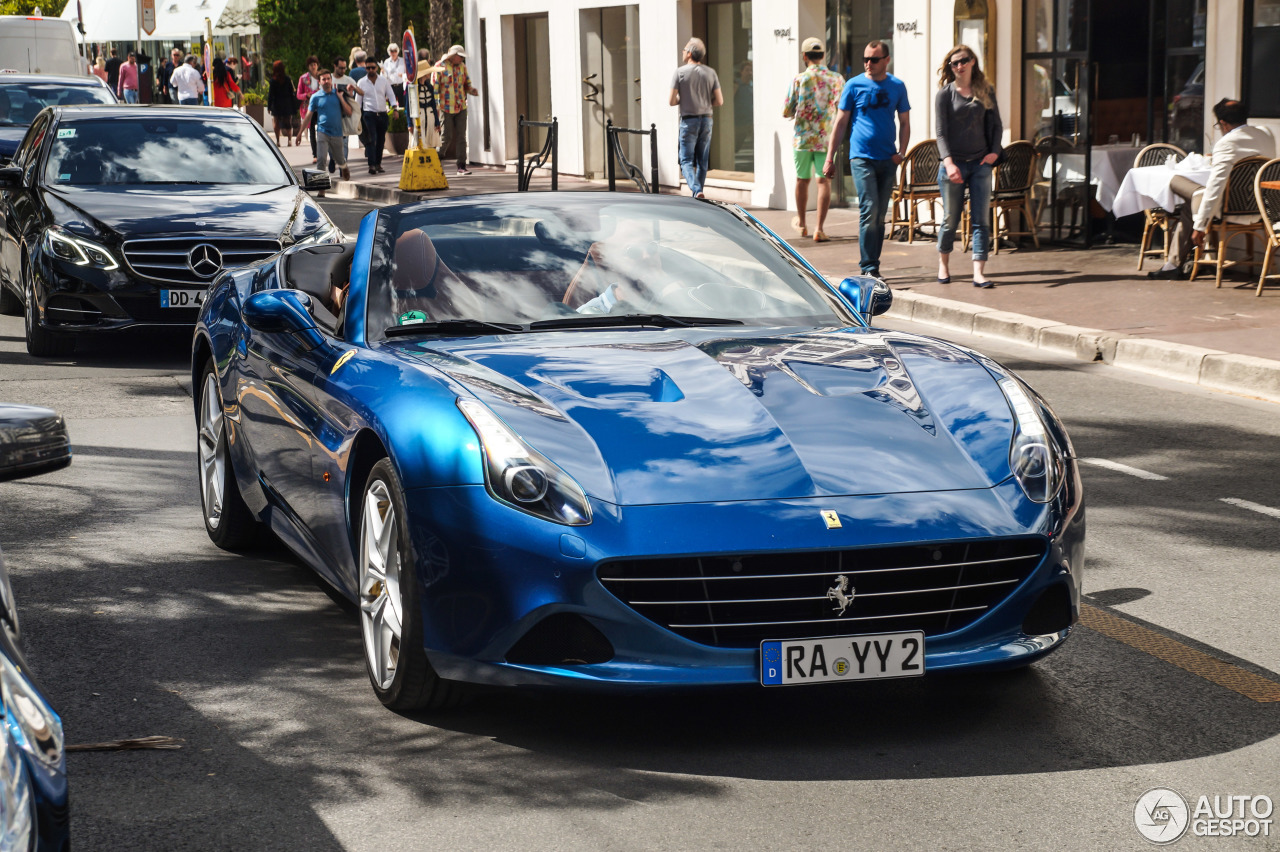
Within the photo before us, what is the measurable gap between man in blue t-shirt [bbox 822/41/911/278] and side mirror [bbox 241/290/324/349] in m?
9.49

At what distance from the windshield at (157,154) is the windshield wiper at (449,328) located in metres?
7.84

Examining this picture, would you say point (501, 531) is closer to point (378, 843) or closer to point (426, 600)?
point (426, 600)

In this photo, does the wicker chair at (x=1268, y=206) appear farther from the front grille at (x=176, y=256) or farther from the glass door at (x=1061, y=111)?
the front grille at (x=176, y=256)

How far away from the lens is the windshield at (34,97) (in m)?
19.1

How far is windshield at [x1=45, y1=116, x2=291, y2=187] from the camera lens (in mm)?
12445

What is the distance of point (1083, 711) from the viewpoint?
4.48 m

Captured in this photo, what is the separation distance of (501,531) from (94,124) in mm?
10013

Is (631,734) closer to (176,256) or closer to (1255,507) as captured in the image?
(1255,507)

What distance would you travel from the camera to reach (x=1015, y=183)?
16.4 m

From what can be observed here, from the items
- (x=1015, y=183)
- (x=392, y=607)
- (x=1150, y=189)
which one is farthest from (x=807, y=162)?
(x=392, y=607)

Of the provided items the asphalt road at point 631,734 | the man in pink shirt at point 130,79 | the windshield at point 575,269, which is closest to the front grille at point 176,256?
the asphalt road at point 631,734

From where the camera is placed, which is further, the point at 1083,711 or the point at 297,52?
the point at 297,52

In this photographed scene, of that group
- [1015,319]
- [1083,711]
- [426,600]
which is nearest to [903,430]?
[1083,711]

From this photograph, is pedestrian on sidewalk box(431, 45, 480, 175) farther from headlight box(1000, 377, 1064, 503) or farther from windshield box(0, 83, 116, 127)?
headlight box(1000, 377, 1064, 503)
